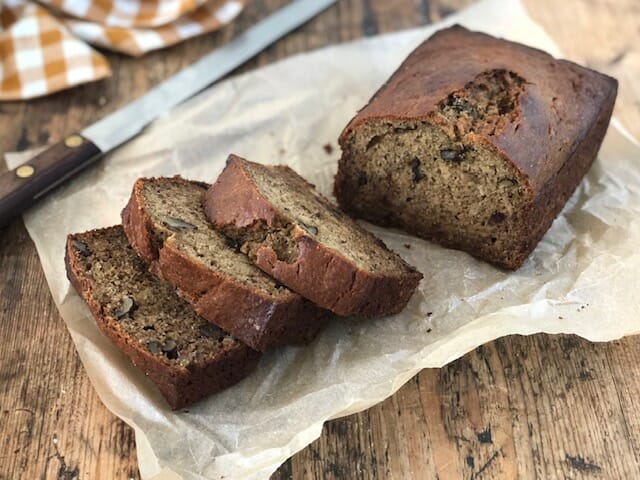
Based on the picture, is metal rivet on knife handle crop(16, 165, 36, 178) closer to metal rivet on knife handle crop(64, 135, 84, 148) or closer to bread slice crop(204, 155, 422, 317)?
metal rivet on knife handle crop(64, 135, 84, 148)

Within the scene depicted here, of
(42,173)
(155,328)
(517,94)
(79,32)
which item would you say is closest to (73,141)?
(42,173)

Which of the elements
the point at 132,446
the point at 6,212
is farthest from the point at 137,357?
the point at 6,212

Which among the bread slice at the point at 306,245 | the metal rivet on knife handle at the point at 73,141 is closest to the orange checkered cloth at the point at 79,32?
the metal rivet on knife handle at the point at 73,141

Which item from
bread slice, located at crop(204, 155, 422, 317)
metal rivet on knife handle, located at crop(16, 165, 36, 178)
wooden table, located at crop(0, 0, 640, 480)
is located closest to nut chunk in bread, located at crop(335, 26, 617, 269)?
bread slice, located at crop(204, 155, 422, 317)

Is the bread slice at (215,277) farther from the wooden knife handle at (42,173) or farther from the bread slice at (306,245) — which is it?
the wooden knife handle at (42,173)

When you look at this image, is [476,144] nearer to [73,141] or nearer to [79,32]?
[73,141]
